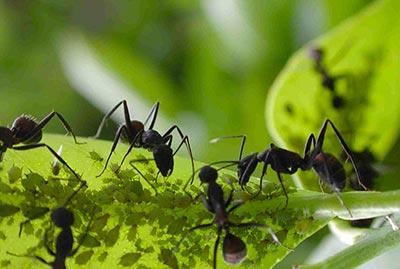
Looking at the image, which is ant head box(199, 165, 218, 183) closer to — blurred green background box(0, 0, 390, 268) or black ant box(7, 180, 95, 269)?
black ant box(7, 180, 95, 269)

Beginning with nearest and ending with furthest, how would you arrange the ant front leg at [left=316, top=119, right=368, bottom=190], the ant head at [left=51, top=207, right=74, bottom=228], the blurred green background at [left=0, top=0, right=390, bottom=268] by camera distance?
the ant head at [left=51, top=207, right=74, bottom=228] < the ant front leg at [left=316, top=119, right=368, bottom=190] < the blurred green background at [left=0, top=0, right=390, bottom=268]

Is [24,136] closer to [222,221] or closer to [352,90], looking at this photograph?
[222,221]

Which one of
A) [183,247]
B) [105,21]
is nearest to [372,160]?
[183,247]

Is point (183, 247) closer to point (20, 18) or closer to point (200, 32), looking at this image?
point (200, 32)

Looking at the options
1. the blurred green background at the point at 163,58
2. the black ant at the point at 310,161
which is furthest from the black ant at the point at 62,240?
the blurred green background at the point at 163,58

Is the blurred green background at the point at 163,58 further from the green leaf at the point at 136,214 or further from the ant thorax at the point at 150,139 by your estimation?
the green leaf at the point at 136,214

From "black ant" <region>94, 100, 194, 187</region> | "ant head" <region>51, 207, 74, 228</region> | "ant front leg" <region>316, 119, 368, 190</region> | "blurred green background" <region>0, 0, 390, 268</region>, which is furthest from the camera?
"blurred green background" <region>0, 0, 390, 268</region>

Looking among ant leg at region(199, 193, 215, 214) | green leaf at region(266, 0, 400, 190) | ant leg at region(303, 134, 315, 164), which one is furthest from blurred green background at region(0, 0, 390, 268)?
ant leg at region(199, 193, 215, 214)
